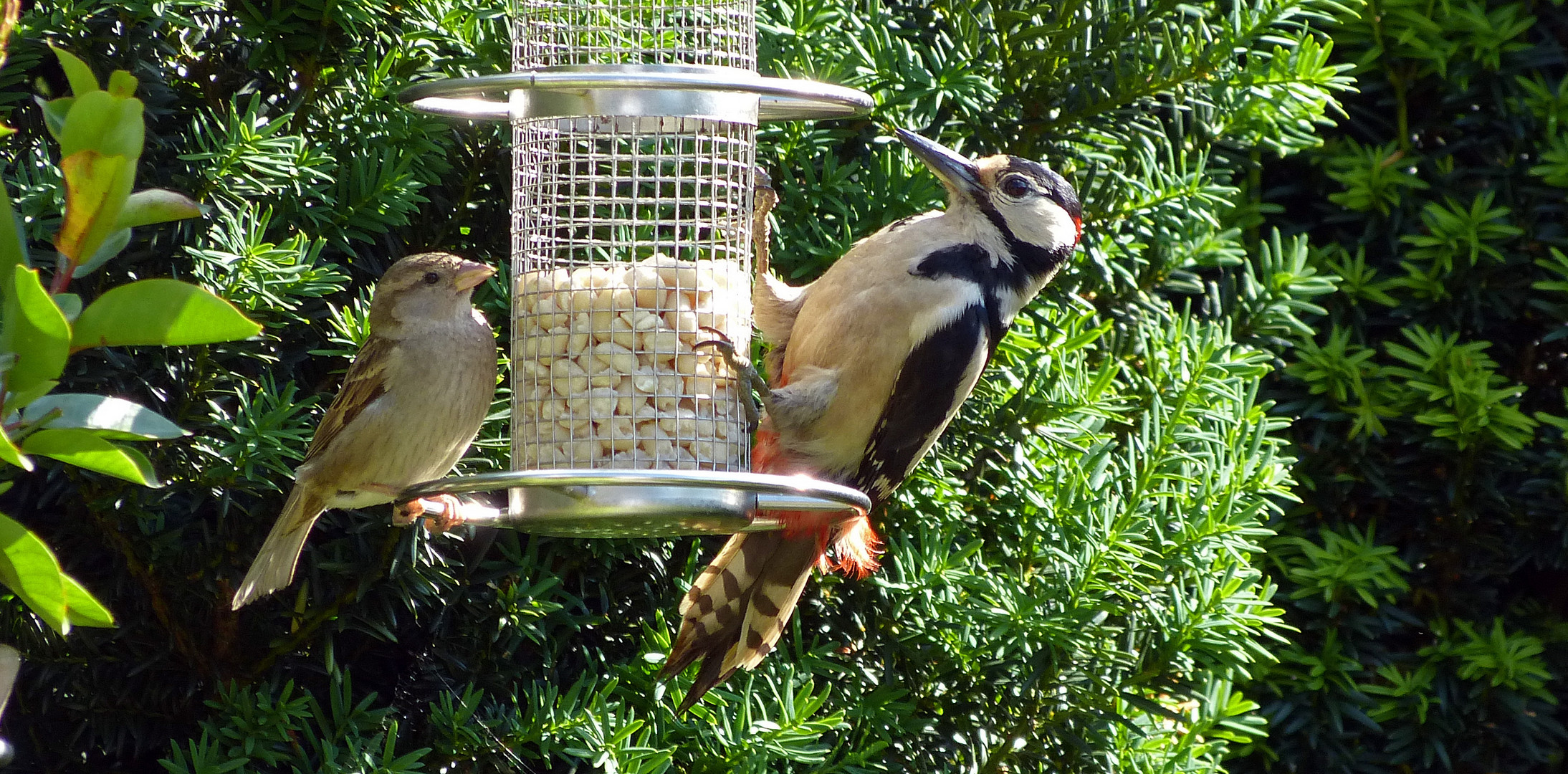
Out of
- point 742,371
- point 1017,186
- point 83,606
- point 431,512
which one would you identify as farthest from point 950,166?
point 83,606

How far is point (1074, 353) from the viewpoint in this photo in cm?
382

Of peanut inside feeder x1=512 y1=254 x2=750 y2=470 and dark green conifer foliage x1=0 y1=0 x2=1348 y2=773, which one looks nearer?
peanut inside feeder x1=512 y1=254 x2=750 y2=470

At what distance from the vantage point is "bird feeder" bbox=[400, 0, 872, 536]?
2646 mm

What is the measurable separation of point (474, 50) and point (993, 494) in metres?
1.71

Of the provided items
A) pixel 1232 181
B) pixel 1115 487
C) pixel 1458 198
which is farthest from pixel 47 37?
pixel 1458 198

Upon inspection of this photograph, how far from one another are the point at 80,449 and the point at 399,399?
6.26 ft

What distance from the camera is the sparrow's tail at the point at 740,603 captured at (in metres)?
3.25

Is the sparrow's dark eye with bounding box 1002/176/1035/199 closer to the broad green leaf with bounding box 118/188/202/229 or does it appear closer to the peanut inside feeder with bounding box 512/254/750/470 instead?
the peanut inside feeder with bounding box 512/254/750/470

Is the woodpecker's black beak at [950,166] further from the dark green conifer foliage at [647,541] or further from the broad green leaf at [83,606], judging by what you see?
the broad green leaf at [83,606]

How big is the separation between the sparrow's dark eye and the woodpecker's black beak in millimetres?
66

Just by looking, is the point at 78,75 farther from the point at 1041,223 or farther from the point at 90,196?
the point at 1041,223

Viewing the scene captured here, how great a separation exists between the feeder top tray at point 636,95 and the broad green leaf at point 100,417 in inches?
43.2

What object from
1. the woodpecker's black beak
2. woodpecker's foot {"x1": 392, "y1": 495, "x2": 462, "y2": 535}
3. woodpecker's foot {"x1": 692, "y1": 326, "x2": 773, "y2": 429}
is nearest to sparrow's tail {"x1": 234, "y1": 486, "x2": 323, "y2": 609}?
woodpecker's foot {"x1": 392, "y1": 495, "x2": 462, "y2": 535}

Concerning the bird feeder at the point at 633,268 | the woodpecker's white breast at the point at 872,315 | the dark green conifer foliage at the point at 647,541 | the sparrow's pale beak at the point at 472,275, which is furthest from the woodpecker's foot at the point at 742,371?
the dark green conifer foliage at the point at 647,541
